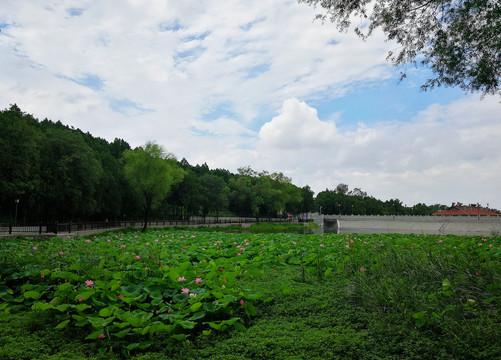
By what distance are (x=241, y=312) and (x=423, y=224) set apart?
6180 cm

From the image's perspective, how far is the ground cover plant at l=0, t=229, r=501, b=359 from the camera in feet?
10.9

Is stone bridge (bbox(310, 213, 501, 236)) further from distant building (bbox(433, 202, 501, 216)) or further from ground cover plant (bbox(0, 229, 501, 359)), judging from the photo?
ground cover plant (bbox(0, 229, 501, 359))

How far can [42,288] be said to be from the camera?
4.67 metres

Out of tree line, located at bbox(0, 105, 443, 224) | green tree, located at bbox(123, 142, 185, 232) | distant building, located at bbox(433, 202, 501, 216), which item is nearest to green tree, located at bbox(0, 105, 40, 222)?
tree line, located at bbox(0, 105, 443, 224)

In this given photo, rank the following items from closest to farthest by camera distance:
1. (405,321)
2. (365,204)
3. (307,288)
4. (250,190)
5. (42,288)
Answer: (405,321) < (42,288) < (307,288) < (250,190) < (365,204)

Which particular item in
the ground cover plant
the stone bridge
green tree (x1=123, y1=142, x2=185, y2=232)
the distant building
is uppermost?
green tree (x1=123, y1=142, x2=185, y2=232)

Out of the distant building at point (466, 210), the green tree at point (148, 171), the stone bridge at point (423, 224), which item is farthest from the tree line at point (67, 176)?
the distant building at point (466, 210)

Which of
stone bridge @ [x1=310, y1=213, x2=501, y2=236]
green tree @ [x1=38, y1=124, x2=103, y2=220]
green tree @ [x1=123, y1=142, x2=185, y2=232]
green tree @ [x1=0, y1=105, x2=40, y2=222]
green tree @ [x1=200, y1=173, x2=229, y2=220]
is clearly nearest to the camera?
green tree @ [x1=0, y1=105, x2=40, y2=222]

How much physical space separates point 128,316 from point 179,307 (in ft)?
1.93

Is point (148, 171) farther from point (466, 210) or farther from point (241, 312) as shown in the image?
point (466, 210)

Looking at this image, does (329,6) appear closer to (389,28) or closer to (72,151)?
(389,28)

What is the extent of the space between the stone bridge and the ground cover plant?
44.5 meters

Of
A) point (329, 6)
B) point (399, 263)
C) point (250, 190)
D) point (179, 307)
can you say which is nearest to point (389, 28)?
point (329, 6)

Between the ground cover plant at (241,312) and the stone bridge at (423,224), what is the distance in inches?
1751
